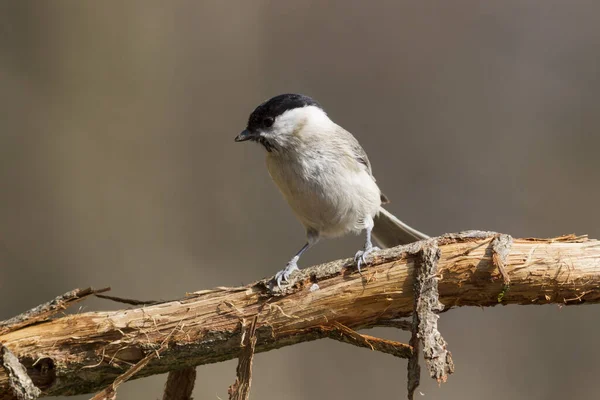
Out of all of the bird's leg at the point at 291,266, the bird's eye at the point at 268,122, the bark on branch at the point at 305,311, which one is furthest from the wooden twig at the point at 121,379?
the bird's eye at the point at 268,122

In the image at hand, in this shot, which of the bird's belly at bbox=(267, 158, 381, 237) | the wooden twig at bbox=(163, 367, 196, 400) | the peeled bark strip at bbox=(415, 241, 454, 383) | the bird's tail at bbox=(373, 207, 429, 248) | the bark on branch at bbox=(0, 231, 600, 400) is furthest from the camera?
the bird's tail at bbox=(373, 207, 429, 248)

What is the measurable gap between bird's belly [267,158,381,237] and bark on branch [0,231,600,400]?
0.61 m

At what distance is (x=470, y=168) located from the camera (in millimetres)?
3412

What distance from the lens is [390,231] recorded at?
2.58 m

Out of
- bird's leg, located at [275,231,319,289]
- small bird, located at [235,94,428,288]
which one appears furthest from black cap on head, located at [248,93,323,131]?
bird's leg, located at [275,231,319,289]

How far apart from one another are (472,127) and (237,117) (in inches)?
59.6

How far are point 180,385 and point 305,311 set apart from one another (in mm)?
480

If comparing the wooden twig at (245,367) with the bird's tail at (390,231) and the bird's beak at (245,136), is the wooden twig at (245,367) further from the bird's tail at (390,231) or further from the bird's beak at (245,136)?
the bird's tail at (390,231)

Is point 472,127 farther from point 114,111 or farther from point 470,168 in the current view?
point 114,111

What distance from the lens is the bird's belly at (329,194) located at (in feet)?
7.34

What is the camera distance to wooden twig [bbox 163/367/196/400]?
5.79ft

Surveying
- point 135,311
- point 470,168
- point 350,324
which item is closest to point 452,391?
point 470,168

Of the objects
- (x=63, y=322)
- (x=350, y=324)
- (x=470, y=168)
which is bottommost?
(x=63, y=322)

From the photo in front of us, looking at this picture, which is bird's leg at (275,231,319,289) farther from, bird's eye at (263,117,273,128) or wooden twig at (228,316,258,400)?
bird's eye at (263,117,273,128)
